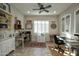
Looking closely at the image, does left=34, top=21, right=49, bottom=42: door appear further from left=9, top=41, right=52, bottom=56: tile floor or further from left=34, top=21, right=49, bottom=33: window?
left=9, top=41, right=52, bottom=56: tile floor

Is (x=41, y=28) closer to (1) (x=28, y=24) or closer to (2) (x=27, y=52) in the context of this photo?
(1) (x=28, y=24)

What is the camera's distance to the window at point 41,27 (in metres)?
3.30

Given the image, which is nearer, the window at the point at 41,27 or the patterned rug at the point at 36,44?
the window at the point at 41,27

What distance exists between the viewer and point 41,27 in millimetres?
3275

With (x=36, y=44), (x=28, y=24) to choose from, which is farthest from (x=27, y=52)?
(x=28, y=24)

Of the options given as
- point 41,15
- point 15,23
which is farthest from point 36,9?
point 15,23

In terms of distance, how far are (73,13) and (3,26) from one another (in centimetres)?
212

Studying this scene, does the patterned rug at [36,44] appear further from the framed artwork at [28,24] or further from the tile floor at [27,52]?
the framed artwork at [28,24]

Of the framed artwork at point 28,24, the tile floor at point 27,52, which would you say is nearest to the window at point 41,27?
the framed artwork at point 28,24

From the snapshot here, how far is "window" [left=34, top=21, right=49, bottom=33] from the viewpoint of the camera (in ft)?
10.8

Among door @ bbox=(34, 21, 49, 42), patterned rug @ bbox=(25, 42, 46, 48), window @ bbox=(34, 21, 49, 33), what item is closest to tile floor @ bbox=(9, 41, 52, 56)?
patterned rug @ bbox=(25, 42, 46, 48)

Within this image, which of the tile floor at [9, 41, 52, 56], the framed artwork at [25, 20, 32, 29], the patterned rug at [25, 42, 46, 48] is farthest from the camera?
the patterned rug at [25, 42, 46, 48]

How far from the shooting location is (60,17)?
3277 mm

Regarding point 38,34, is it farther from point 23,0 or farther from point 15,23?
point 23,0
